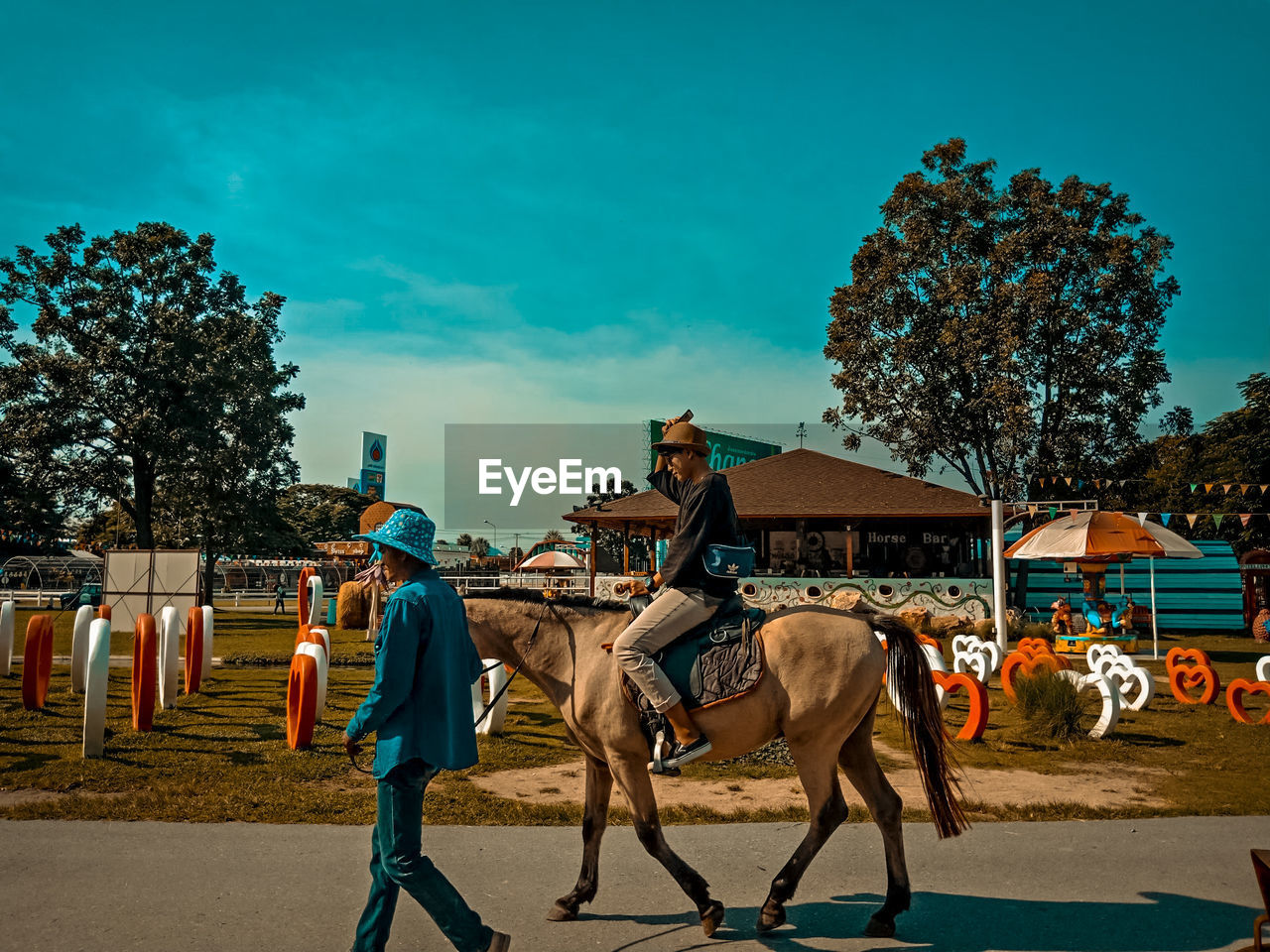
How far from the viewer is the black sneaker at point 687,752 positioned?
195 inches

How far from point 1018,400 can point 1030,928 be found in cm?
2469

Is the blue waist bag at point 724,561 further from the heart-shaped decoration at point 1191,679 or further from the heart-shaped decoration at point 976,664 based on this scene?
the heart-shaped decoration at point 1191,679

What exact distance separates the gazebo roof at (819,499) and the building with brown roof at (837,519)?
0.10 feet

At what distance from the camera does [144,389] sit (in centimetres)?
3123

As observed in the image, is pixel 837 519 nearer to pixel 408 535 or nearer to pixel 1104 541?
pixel 1104 541

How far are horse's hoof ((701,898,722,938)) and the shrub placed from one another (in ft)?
23.7

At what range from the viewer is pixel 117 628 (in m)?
21.4

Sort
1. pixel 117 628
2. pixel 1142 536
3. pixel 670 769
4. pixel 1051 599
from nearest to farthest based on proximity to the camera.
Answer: pixel 670 769, pixel 1142 536, pixel 117 628, pixel 1051 599

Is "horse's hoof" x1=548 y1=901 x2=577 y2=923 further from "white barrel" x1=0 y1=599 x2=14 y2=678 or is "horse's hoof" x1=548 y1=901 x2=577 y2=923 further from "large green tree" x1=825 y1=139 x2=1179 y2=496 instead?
"large green tree" x1=825 y1=139 x2=1179 y2=496

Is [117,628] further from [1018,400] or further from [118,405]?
[1018,400]

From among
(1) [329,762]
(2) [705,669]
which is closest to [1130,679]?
(2) [705,669]

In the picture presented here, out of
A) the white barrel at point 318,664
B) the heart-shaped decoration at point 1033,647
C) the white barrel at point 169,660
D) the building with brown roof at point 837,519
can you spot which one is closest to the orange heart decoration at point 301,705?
the white barrel at point 318,664

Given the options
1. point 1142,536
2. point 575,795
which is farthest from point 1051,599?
point 575,795

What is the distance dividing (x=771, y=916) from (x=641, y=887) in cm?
98
